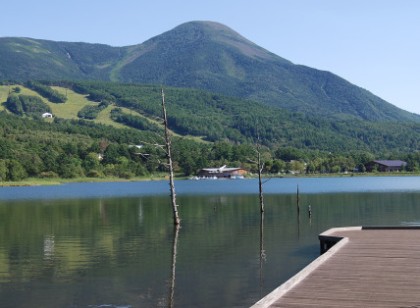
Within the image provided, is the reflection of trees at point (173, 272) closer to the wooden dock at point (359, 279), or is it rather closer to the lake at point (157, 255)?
the lake at point (157, 255)

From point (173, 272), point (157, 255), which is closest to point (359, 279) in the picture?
point (173, 272)

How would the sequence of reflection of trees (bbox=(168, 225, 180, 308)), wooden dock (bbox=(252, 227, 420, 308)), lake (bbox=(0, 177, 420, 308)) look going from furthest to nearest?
1. lake (bbox=(0, 177, 420, 308))
2. reflection of trees (bbox=(168, 225, 180, 308))
3. wooden dock (bbox=(252, 227, 420, 308))

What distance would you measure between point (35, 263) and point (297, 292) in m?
17.6

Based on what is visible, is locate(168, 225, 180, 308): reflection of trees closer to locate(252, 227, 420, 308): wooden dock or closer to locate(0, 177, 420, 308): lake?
locate(0, 177, 420, 308): lake

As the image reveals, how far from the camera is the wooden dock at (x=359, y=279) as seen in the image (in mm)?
14992

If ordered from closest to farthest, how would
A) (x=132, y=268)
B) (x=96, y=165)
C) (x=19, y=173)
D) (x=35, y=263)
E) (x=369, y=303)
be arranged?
(x=369, y=303)
(x=132, y=268)
(x=35, y=263)
(x=19, y=173)
(x=96, y=165)

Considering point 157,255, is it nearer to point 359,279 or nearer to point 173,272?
point 173,272

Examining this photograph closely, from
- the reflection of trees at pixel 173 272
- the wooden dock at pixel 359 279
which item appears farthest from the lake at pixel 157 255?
the wooden dock at pixel 359 279

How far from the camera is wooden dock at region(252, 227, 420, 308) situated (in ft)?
49.2

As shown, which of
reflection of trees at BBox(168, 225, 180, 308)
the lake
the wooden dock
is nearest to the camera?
the wooden dock

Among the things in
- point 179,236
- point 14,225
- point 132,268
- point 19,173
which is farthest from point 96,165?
point 132,268

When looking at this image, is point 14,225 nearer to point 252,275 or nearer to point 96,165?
point 252,275

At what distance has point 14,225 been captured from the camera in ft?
164

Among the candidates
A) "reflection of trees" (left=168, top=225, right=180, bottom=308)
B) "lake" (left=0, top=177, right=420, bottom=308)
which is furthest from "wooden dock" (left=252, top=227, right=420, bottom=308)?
"reflection of trees" (left=168, top=225, right=180, bottom=308)
